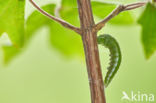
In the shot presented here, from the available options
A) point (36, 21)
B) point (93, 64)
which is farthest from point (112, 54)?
point (36, 21)

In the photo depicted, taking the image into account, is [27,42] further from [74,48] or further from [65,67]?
[65,67]

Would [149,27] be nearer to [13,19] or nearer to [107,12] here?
[107,12]

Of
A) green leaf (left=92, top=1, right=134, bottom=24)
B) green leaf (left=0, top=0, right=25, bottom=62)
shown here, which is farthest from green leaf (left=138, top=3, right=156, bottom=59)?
green leaf (left=0, top=0, right=25, bottom=62)

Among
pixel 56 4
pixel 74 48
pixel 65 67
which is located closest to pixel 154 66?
pixel 65 67

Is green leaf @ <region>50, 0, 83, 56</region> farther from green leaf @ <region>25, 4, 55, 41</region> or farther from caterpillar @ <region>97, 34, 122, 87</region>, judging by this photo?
caterpillar @ <region>97, 34, 122, 87</region>

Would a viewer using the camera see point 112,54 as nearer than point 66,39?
Yes

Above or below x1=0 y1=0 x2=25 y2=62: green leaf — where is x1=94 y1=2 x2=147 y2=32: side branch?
below

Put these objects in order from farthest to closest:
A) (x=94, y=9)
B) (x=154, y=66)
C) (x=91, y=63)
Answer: (x=154, y=66) → (x=94, y=9) → (x=91, y=63)
